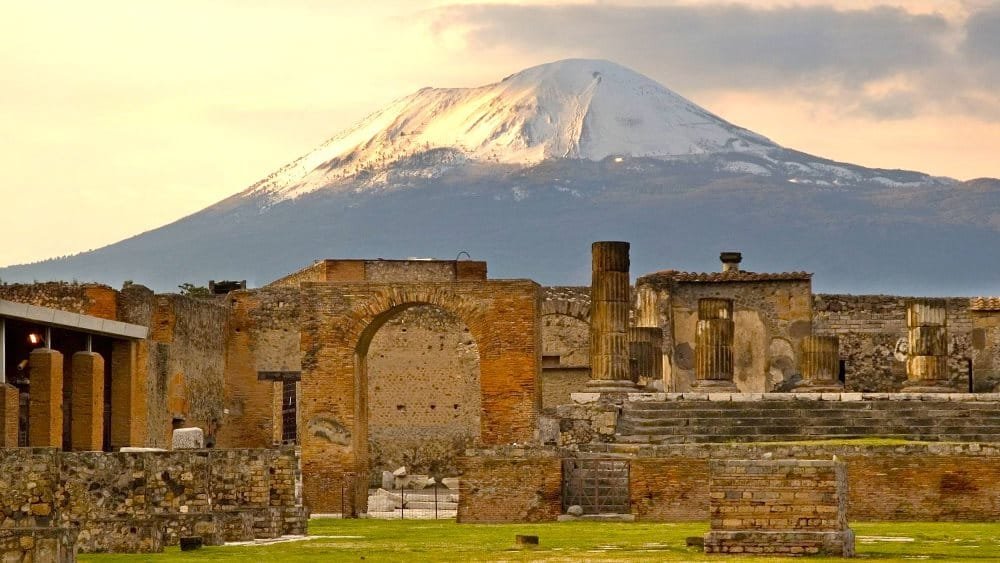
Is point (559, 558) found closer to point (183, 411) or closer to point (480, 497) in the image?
point (480, 497)

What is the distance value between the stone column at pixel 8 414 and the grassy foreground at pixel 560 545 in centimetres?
504

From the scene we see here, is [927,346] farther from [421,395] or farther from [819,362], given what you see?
[421,395]

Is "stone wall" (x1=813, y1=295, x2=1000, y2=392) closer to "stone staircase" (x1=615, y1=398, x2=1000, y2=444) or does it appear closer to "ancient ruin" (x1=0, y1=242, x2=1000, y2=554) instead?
A: "ancient ruin" (x1=0, y1=242, x2=1000, y2=554)

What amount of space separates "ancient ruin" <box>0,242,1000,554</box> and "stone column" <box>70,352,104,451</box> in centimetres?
4

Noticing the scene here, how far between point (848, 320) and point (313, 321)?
618 inches

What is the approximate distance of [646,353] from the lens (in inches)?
1656

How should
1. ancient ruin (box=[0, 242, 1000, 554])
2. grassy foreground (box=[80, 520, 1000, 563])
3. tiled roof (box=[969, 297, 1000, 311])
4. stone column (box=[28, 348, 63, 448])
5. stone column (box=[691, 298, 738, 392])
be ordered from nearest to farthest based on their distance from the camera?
1. grassy foreground (box=[80, 520, 1000, 563])
2. ancient ruin (box=[0, 242, 1000, 554])
3. stone column (box=[28, 348, 63, 448])
4. stone column (box=[691, 298, 738, 392])
5. tiled roof (box=[969, 297, 1000, 311])

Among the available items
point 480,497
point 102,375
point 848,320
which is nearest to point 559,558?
point 480,497

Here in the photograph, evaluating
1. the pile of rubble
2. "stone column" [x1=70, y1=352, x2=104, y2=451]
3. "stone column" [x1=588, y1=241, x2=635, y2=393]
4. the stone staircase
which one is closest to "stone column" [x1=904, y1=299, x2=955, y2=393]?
the stone staircase

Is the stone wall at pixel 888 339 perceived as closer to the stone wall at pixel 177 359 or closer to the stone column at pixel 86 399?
the stone wall at pixel 177 359

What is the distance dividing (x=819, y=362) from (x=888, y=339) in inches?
351

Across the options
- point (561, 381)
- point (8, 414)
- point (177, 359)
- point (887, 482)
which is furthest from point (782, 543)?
point (561, 381)

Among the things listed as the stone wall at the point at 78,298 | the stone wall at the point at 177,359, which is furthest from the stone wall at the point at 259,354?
the stone wall at the point at 78,298

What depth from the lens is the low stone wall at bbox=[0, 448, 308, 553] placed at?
21984 mm
